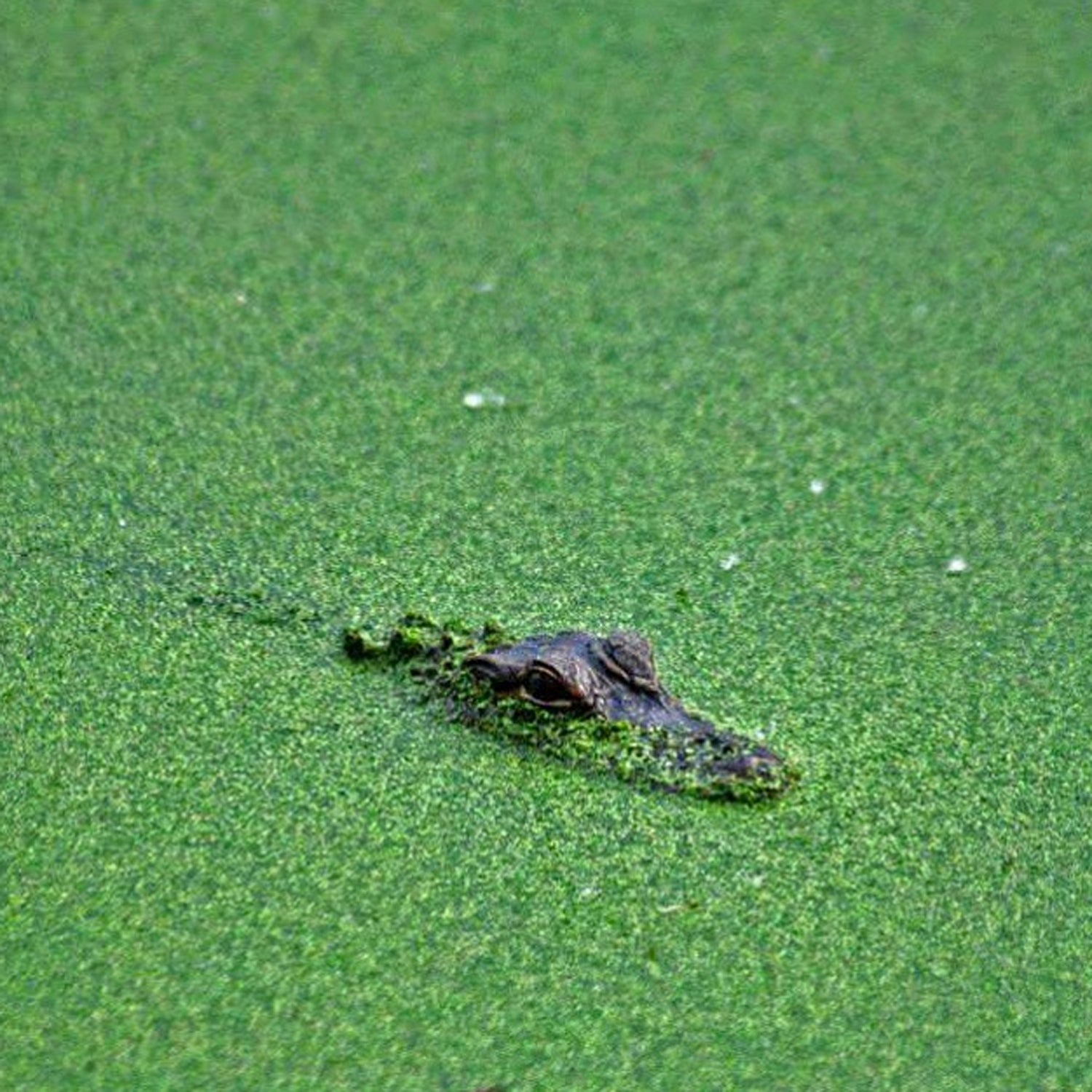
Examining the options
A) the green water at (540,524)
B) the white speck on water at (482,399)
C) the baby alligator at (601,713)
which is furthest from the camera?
the white speck on water at (482,399)

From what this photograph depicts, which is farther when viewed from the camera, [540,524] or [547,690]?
[540,524]

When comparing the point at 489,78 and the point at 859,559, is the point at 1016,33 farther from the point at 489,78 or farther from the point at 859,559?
the point at 859,559

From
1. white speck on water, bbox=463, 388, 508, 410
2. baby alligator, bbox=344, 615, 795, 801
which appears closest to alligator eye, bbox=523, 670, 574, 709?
baby alligator, bbox=344, 615, 795, 801

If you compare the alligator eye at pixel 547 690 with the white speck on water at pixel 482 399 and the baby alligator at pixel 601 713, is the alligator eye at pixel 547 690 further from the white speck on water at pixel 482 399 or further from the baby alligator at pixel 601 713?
the white speck on water at pixel 482 399

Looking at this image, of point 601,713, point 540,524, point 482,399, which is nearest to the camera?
point 601,713

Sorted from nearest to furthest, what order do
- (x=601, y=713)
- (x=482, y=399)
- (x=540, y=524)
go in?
(x=601, y=713)
(x=540, y=524)
(x=482, y=399)

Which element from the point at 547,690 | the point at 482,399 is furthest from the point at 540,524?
the point at 547,690

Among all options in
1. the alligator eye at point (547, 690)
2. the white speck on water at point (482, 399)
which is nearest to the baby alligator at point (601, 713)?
the alligator eye at point (547, 690)

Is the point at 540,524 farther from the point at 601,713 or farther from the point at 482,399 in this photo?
the point at 601,713
